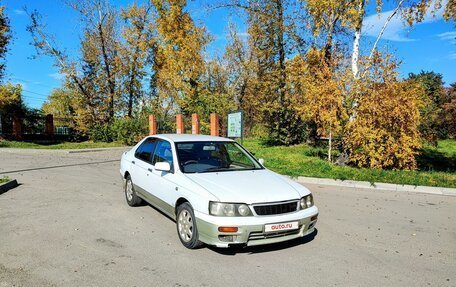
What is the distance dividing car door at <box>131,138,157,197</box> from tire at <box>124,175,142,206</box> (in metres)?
0.20

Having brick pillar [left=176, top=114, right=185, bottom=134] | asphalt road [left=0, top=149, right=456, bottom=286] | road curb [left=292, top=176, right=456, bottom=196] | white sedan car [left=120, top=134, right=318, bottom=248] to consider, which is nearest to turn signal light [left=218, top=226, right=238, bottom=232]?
white sedan car [left=120, top=134, right=318, bottom=248]

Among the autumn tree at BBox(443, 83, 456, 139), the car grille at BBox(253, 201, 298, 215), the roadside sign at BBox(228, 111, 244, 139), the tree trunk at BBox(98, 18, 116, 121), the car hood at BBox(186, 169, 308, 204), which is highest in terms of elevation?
the tree trunk at BBox(98, 18, 116, 121)

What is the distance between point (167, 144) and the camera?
5902 millimetres

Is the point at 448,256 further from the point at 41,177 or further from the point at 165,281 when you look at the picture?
the point at 41,177

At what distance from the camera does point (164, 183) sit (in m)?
5.36

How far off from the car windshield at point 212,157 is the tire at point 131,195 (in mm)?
1755

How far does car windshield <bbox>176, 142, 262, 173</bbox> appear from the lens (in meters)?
5.36

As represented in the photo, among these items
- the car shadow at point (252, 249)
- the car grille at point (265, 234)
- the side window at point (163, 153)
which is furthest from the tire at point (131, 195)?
the car grille at point (265, 234)

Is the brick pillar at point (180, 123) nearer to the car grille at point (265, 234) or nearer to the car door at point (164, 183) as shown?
the car door at point (164, 183)

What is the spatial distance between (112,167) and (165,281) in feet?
32.9

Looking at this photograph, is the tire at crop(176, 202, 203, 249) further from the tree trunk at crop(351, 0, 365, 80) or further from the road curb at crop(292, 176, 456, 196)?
the tree trunk at crop(351, 0, 365, 80)

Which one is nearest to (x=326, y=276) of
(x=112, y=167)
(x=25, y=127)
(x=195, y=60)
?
(x=112, y=167)

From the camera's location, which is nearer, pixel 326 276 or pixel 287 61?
pixel 326 276

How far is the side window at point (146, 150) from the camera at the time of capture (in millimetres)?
6359
